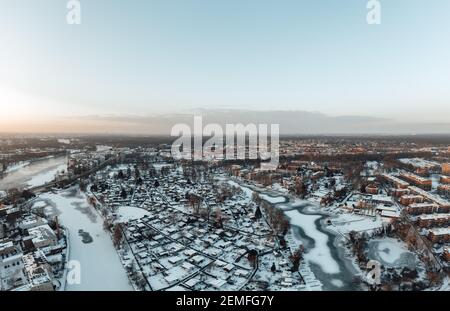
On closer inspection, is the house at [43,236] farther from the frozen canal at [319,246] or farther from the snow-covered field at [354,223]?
the snow-covered field at [354,223]

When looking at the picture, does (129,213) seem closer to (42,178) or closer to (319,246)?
(319,246)

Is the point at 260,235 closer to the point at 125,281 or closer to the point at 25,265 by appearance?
the point at 125,281

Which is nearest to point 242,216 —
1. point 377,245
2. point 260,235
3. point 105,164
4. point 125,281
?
point 260,235

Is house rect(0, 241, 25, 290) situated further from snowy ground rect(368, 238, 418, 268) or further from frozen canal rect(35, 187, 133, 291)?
snowy ground rect(368, 238, 418, 268)

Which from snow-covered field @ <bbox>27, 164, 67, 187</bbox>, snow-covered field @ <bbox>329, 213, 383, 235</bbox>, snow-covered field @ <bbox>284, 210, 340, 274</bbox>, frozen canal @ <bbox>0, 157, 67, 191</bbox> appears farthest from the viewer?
snow-covered field @ <bbox>27, 164, 67, 187</bbox>

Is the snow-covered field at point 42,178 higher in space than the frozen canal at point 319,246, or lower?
higher

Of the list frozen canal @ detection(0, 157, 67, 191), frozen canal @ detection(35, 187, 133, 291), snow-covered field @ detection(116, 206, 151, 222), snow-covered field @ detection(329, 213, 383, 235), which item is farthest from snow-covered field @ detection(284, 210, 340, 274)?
frozen canal @ detection(0, 157, 67, 191)

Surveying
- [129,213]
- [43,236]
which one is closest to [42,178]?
[129,213]

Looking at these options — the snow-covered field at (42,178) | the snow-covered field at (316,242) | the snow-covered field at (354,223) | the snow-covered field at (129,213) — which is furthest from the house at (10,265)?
the snow-covered field at (42,178)
